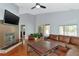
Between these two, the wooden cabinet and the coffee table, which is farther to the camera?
the coffee table

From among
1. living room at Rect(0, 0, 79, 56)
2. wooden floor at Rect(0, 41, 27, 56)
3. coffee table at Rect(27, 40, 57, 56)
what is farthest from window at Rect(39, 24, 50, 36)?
wooden floor at Rect(0, 41, 27, 56)

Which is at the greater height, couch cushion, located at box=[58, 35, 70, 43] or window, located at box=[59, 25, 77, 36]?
window, located at box=[59, 25, 77, 36]

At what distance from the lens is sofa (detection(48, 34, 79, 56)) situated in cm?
157

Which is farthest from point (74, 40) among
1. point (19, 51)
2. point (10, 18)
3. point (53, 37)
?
Answer: point (10, 18)

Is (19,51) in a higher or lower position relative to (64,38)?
lower

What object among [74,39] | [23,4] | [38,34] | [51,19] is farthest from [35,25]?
[74,39]

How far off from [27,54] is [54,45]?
0.45 meters

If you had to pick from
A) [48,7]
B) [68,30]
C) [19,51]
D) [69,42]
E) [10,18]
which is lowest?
[19,51]

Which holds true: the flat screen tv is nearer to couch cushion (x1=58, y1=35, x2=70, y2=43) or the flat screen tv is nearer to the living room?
the living room

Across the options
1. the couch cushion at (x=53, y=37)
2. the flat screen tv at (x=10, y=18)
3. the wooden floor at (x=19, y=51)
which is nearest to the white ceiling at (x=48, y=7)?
the flat screen tv at (x=10, y=18)

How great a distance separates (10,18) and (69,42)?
98cm

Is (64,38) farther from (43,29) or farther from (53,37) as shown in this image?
(43,29)

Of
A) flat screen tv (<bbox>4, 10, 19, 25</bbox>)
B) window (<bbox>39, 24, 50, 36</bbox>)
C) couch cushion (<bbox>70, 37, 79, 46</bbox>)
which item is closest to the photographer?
flat screen tv (<bbox>4, 10, 19, 25</bbox>)

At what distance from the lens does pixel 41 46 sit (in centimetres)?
166
